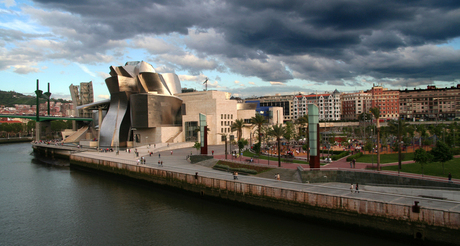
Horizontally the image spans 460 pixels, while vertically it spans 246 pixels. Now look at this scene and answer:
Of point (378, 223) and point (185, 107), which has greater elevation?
point (185, 107)

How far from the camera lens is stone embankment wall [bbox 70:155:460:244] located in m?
15.3

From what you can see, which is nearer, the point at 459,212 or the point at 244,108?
the point at 459,212

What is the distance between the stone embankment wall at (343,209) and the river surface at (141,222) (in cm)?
77

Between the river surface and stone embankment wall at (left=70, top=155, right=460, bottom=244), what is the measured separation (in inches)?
30.3

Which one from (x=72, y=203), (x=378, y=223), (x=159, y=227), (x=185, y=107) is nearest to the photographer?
(x=378, y=223)

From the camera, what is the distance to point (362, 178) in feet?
76.3

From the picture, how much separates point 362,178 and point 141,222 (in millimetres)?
16543

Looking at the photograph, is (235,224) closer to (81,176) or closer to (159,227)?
(159,227)

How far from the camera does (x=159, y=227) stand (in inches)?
802

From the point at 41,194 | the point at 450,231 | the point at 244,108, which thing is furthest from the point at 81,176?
the point at 244,108

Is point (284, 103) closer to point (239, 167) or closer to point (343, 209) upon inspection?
point (239, 167)

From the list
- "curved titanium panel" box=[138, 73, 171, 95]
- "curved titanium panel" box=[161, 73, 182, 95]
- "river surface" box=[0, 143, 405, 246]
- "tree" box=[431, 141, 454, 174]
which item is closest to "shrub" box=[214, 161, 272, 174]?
"river surface" box=[0, 143, 405, 246]

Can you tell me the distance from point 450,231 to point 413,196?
340cm

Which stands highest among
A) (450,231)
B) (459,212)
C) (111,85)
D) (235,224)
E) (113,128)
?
(111,85)
